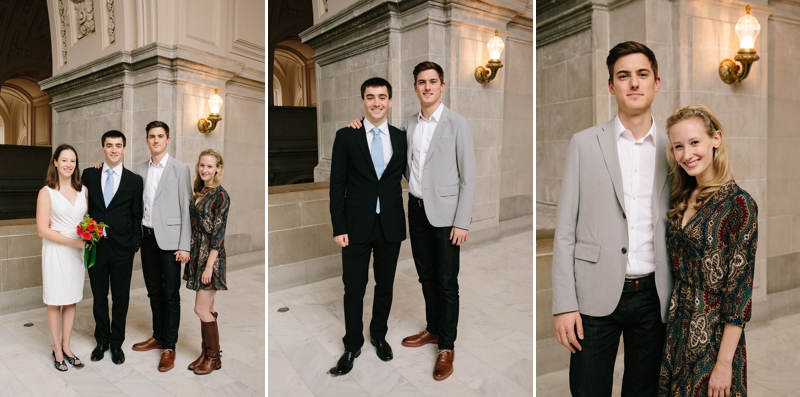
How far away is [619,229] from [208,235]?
88.8 inches

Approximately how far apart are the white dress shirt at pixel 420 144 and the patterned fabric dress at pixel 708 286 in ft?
4.16

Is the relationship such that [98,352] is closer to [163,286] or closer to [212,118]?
[163,286]

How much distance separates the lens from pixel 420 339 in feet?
9.61

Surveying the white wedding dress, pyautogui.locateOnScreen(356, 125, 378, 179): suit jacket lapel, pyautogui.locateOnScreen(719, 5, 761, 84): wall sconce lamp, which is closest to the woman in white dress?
the white wedding dress

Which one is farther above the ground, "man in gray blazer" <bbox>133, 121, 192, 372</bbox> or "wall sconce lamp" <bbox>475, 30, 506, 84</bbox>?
"wall sconce lamp" <bbox>475, 30, 506, 84</bbox>

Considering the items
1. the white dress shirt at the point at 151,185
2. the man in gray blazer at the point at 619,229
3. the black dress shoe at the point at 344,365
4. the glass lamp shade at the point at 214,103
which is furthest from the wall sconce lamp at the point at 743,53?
the white dress shirt at the point at 151,185

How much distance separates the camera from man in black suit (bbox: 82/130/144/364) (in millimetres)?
2898

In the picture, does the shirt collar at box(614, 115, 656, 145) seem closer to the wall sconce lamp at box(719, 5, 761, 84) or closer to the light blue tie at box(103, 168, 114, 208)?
the wall sconce lamp at box(719, 5, 761, 84)

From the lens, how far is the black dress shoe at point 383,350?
283cm

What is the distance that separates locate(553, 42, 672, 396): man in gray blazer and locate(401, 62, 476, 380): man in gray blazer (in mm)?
790

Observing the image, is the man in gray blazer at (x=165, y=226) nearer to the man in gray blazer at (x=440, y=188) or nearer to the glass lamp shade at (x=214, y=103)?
the glass lamp shade at (x=214, y=103)

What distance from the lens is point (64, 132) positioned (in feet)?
10.6

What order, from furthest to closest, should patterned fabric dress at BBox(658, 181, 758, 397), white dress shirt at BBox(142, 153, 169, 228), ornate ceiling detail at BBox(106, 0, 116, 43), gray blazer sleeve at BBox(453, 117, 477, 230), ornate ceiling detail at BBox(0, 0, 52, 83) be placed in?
ornate ceiling detail at BBox(0, 0, 52, 83) → ornate ceiling detail at BBox(106, 0, 116, 43) → white dress shirt at BBox(142, 153, 169, 228) → gray blazer sleeve at BBox(453, 117, 477, 230) → patterned fabric dress at BBox(658, 181, 758, 397)

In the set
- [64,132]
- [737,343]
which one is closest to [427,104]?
[737,343]
